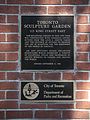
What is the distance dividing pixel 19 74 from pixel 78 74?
0.67m

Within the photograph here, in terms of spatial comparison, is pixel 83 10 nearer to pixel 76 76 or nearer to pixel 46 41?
pixel 46 41

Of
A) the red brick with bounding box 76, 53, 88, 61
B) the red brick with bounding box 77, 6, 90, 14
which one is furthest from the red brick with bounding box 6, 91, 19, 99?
the red brick with bounding box 77, 6, 90, 14

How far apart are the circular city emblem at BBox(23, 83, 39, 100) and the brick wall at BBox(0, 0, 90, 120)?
2.7 inches

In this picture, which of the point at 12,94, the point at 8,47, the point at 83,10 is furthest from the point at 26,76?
the point at 83,10

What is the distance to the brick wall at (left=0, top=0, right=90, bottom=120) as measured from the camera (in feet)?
11.1

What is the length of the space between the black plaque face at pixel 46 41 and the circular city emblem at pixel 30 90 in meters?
0.19

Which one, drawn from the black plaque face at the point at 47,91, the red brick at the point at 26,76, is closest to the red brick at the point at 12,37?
the red brick at the point at 26,76

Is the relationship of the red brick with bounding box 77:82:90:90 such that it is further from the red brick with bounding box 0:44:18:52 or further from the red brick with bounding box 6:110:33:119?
the red brick with bounding box 0:44:18:52

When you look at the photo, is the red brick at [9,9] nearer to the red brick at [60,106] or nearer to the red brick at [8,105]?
the red brick at [8,105]

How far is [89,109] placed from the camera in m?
3.41

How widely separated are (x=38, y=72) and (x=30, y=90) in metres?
0.22

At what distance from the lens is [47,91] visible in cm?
340

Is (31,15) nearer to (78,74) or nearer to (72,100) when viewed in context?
(78,74)

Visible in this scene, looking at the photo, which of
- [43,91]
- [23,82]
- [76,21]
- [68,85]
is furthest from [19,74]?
[76,21]
